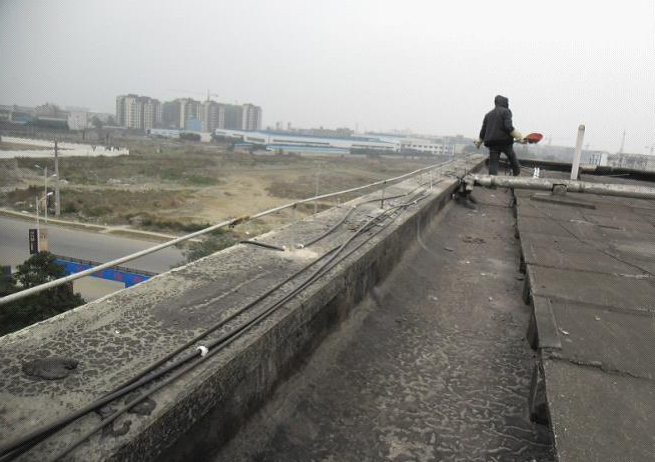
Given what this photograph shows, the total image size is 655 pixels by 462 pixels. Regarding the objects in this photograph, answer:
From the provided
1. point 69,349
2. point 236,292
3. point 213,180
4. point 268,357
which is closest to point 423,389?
point 268,357

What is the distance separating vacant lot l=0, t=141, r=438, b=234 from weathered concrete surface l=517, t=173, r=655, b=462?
19.8m

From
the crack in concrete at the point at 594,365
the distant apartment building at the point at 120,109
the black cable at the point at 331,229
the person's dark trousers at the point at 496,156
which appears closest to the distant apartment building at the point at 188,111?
the distant apartment building at the point at 120,109

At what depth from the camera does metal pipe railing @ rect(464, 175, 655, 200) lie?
6.33 metres

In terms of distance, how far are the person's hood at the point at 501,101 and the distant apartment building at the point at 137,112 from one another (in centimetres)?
11032

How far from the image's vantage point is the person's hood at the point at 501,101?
308 inches

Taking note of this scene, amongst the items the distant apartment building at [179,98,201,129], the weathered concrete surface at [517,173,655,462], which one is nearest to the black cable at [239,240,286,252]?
the weathered concrete surface at [517,173,655,462]

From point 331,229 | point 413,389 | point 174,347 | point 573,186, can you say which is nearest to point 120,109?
point 573,186

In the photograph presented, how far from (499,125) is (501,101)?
18.0 inches

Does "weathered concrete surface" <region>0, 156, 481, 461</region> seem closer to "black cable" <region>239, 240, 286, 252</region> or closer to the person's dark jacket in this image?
"black cable" <region>239, 240, 286, 252</region>

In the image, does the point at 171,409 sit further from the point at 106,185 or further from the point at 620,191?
the point at 106,185

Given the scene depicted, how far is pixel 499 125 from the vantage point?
7750mm

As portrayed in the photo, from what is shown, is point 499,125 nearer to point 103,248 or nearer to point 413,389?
point 413,389

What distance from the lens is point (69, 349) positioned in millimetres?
1588

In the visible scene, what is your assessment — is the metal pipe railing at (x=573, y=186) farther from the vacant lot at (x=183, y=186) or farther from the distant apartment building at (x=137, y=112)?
the distant apartment building at (x=137, y=112)
